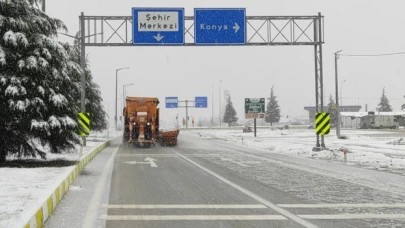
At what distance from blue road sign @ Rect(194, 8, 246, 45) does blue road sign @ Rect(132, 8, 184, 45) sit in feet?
3.14

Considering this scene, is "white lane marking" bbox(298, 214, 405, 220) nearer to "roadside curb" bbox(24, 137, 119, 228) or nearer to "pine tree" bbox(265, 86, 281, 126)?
"roadside curb" bbox(24, 137, 119, 228)

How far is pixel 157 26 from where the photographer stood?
2561 cm

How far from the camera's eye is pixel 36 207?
277 inches

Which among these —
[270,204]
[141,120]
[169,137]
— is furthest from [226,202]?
[169,137]

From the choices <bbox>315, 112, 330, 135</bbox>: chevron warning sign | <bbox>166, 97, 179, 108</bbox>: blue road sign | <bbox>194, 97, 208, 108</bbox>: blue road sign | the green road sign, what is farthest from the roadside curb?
<bbox>194, 97, 208, 108</bbox>: blue road sign

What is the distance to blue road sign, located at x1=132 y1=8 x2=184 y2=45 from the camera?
25.5m

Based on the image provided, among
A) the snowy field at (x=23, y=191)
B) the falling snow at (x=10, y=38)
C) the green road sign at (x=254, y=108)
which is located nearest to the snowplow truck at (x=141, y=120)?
the falling snow at (x=10, y=38)

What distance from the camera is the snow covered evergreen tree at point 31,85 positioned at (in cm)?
1488

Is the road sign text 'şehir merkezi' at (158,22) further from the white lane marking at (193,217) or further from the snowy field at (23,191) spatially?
the white lane marking at (193,217)

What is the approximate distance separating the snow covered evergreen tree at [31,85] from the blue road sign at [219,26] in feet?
35.5

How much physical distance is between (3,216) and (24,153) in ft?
31.5

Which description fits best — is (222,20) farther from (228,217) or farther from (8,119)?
(228,217)

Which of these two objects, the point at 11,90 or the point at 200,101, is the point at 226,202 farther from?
the point at 200,101

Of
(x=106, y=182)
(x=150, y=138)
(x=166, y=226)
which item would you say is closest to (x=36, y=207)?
(x=166, y=226)
